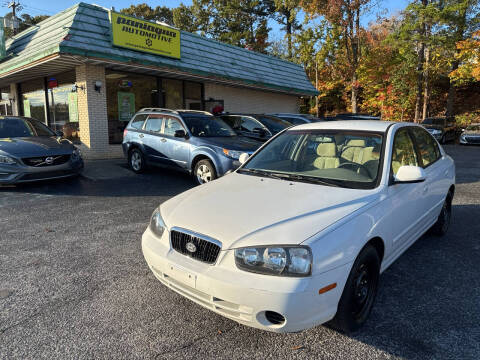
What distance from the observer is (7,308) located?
2.87 m

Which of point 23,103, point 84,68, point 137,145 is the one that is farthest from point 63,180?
point 23,103

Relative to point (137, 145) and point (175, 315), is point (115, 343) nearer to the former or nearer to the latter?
point (175, 315)

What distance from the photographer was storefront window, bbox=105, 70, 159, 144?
12.0m

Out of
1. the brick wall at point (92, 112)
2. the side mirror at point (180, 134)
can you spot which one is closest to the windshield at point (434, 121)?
the brick wall at point (92, 112)

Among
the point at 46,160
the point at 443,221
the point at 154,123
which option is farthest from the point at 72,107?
the point at 443,221

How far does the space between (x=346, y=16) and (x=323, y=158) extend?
24.2 m

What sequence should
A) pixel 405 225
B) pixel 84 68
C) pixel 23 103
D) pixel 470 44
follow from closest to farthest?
pixel 405 225
pixel 84 68
pixel 23 103
pixel 470 44

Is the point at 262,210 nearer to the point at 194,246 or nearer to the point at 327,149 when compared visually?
the point at 194,246

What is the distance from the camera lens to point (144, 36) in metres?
11.6

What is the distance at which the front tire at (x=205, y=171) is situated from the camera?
23.6 feet

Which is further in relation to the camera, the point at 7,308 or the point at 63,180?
Answer: the point at 63,180

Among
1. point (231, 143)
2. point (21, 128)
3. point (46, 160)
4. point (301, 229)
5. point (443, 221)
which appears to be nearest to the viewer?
point (301, 229)

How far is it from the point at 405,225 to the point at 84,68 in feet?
35.4

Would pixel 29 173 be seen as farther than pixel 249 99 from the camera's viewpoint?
No
